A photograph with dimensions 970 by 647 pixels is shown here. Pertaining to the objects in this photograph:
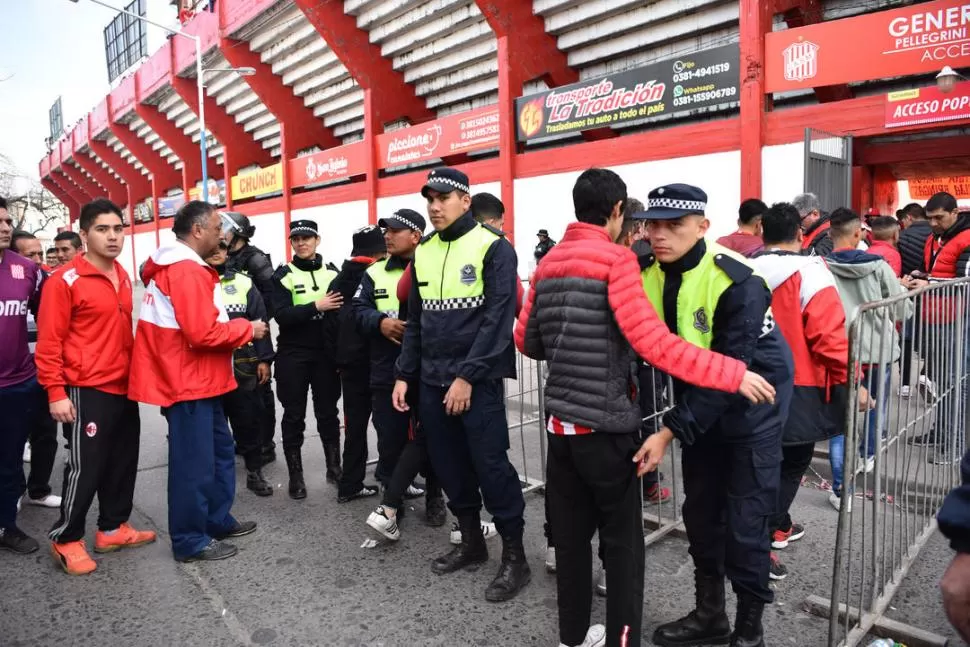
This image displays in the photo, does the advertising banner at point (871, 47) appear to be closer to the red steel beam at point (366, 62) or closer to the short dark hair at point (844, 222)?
the short dark hair at point (844, 222)

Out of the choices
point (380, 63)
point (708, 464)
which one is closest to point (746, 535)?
point (708, 464)

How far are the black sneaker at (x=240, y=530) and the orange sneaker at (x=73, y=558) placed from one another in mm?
673

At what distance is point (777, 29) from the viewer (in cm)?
1031

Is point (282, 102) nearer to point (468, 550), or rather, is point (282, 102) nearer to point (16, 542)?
point (16, 542)

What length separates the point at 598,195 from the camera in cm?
245

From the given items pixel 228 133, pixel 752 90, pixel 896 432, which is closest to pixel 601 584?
pixel 896 432

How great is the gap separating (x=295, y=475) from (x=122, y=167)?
34.2 metres

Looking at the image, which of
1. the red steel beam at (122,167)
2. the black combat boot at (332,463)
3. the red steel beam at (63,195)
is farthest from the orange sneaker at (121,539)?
the red steel beam at (63,195)

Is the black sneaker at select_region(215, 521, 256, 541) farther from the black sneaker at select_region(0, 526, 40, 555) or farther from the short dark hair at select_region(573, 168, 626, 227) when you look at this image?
the short dark hair at select_region(573, 168, 626, 227)

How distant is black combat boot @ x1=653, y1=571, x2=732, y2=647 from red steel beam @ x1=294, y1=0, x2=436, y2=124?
15.9m

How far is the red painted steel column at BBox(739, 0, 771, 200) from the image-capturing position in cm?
948

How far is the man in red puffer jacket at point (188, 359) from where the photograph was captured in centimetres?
344

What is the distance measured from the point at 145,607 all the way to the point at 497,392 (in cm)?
197

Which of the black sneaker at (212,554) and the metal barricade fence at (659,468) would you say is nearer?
the black sneaker at (212,554)
